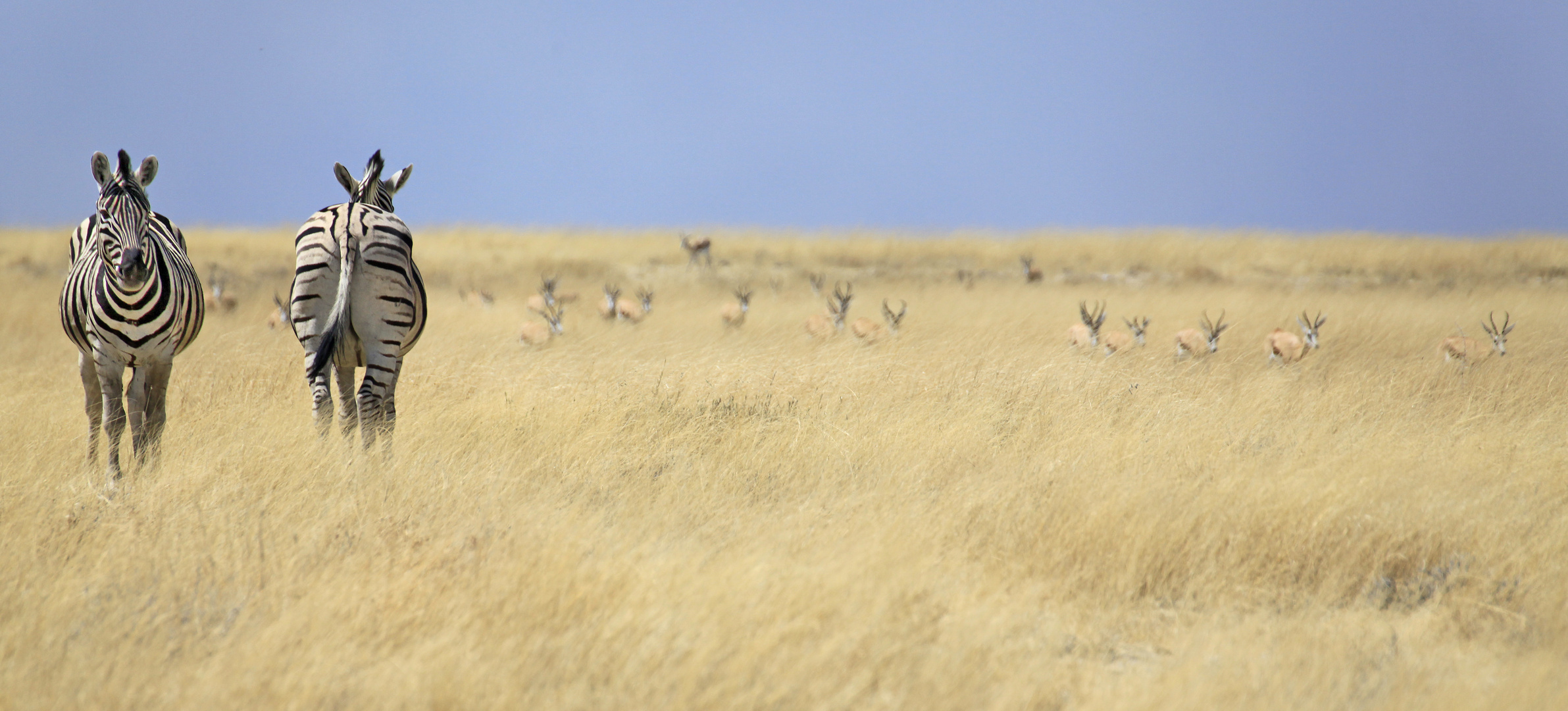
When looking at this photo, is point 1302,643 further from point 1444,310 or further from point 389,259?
point 1444,310

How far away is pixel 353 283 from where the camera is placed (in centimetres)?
517

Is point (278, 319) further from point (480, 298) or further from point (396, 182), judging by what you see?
point (396, 182)

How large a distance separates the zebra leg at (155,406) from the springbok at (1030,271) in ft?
62.3

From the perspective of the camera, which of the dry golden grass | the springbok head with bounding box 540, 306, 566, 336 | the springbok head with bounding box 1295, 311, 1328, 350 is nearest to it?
the dry golden grass

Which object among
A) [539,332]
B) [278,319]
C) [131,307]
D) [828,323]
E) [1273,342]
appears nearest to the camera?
[131,307]

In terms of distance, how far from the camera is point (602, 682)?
2.93m

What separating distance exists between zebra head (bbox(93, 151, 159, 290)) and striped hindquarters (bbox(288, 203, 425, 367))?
29.8 inches

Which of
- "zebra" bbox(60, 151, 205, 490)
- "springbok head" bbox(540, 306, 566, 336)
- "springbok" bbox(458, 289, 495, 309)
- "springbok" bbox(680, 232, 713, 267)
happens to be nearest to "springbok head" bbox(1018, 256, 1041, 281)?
"springbok" bbox(680, 232, 713, 267)

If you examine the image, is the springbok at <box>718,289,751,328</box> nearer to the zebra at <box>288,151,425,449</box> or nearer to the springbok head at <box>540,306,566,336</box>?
the springbok head at <box>540,306,566,336</box>

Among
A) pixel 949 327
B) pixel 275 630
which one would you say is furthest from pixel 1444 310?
pixel 275 630

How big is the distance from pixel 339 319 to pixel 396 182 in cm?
137

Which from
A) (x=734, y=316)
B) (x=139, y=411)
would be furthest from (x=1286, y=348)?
(x=139, y=411)

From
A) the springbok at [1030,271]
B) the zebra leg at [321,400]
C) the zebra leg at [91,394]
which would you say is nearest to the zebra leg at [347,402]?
the zebra leg at [321,400]

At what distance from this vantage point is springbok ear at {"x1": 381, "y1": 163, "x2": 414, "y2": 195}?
600cm
